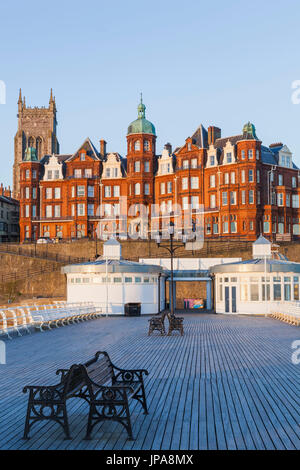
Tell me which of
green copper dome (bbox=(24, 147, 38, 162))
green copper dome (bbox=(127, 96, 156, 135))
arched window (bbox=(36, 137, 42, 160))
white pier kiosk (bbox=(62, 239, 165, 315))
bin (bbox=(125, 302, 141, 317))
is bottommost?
bin (bbox=(125, 302, 141, 317))

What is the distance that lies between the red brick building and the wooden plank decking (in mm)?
52327

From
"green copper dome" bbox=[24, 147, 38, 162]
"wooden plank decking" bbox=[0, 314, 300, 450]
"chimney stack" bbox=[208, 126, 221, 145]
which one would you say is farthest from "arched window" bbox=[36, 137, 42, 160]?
"wooden plank decking" bbox=[0, 314, 300, 450]

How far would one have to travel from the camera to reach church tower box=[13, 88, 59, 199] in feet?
431

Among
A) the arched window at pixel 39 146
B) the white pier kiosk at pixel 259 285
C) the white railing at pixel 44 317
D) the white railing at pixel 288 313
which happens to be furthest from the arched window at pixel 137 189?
the arched window at pixel 39 146

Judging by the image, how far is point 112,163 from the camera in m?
85.0

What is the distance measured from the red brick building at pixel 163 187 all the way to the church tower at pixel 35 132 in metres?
44.6

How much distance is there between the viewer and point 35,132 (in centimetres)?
13350

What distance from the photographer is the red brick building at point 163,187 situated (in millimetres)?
74125

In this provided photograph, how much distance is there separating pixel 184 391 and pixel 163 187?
70695 millimetres

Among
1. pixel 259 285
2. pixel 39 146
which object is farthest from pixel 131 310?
pixel 39 146

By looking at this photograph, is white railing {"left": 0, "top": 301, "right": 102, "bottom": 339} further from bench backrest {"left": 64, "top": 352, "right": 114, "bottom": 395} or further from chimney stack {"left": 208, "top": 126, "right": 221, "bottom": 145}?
chimney stack {"left": 208, "top": 126, "right": 221, "bottom": 145}

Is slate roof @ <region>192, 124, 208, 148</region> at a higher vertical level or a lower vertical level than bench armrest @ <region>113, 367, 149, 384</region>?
higher
